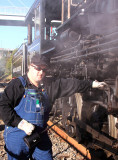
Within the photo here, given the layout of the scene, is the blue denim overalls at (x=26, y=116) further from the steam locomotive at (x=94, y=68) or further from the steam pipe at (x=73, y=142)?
the steam pipe at (x=73, y=142)

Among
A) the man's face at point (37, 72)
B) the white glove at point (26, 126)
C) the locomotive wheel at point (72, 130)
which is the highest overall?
the man's face at point (37, 72)

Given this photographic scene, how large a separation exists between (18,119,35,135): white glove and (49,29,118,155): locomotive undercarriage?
1.03 meters

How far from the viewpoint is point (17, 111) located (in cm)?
204

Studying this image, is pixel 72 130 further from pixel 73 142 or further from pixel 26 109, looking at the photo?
pixel 26 109

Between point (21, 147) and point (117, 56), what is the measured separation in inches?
69.4

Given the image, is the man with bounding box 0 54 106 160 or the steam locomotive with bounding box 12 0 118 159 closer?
the man with bounding box 0 54 106 160

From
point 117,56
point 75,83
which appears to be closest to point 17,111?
point 75,83

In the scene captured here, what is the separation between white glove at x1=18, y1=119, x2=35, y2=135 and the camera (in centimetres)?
185

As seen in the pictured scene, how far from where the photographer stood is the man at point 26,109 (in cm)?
195

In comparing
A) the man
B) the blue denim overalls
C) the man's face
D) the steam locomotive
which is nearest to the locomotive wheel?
the steam locomotive

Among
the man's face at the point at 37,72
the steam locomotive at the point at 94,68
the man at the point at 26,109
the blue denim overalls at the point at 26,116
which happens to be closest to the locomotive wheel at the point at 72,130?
the steam locomotive at the point at 94,68

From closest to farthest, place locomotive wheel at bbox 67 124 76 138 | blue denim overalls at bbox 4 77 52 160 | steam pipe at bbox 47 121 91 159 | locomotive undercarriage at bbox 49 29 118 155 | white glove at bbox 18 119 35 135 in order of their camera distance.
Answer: white glove at bbox 18 119 35 135, blue denim overalls at bbox 4 77 52 160, locomotive undercarriage at bbox 49 29 118 155, steam pipe at bbox 47 121 91 159, locomotive wheel at bbox 67 124 76 138

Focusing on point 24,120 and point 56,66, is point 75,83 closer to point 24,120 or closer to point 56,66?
point 24,120

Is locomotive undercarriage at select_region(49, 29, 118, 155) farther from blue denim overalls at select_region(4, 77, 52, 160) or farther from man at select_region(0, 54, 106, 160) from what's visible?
blue denim overalls at select_region(4, 77, 52, 160)
